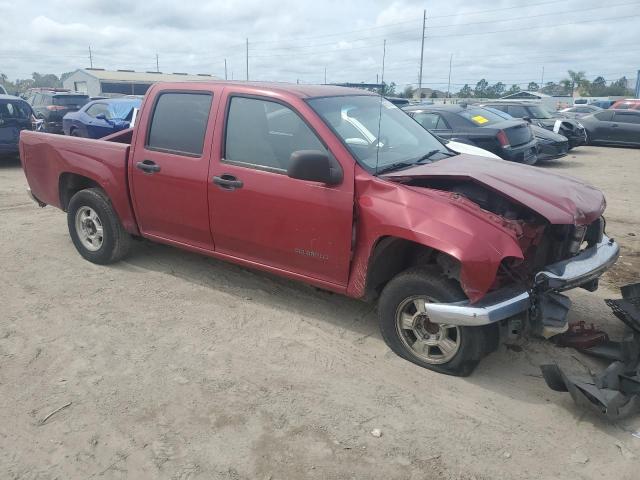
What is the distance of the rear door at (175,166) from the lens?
449cm

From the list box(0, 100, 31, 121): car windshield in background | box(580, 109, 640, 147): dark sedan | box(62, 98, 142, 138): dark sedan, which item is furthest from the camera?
box(580, 109, 640, 147): dark sedan

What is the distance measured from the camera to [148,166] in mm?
4781

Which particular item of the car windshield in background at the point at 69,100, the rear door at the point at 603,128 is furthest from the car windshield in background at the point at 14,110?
the rear door at the point at 603,128

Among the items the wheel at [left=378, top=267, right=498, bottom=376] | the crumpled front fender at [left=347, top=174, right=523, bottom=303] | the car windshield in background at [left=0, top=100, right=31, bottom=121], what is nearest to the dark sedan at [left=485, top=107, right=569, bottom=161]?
the crumpled front fender at [left=347, top=174, right=523, bottom=303]

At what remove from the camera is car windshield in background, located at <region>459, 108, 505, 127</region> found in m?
11.2

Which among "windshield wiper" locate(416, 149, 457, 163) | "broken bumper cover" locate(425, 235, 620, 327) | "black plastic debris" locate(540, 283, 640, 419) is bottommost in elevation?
"black plastic debris" locate(540, 283, 640, 419)

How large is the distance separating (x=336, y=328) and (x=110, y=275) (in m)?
2.49

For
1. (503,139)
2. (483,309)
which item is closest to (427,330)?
(483,309)

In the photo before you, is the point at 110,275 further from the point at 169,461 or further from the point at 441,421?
the point at 441,421

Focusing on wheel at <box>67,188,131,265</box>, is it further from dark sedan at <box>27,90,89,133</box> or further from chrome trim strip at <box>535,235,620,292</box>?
dark sedan at <box>27,90,89,133</box>

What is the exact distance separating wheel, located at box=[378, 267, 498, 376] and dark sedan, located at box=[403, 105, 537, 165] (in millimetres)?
7375

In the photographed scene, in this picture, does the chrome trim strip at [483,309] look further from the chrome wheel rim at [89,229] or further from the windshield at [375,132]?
the chrome wheel rim at [89,229]

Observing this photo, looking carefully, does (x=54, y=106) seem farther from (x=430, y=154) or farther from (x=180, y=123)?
(x=430, y=154)

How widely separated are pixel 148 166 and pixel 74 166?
3.85 feet
